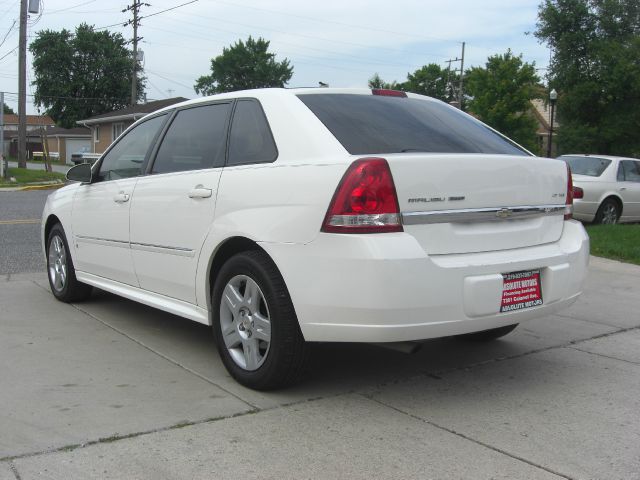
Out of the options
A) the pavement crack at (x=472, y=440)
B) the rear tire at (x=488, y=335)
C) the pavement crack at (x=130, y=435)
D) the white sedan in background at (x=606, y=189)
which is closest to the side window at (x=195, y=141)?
the pavement crack at (x=130, y=435)

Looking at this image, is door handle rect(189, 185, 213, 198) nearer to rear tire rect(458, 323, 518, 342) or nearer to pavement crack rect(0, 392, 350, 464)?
pavement crack rect(0, 392, 350, 464)

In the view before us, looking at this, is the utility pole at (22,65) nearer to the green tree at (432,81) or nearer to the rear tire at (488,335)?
the rear tire at (488,335)

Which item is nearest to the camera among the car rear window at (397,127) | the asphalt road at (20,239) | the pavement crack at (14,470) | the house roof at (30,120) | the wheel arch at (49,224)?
the pavement crack at (14,470)

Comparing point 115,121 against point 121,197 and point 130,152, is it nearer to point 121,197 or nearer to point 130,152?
point 130,152

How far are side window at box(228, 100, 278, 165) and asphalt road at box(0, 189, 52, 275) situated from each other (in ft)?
14.3

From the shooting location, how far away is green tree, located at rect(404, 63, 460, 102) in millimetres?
83250

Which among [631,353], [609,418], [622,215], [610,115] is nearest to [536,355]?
[631,353]

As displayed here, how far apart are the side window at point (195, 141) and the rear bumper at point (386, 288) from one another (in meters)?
1.01

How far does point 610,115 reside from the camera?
28.4 metres

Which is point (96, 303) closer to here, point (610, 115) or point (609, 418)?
point (609, 418)

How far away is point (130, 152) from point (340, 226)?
2.55 m

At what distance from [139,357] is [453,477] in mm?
2366

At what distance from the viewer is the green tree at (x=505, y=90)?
40000 mm

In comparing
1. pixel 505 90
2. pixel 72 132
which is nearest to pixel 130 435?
pixel 505 90
